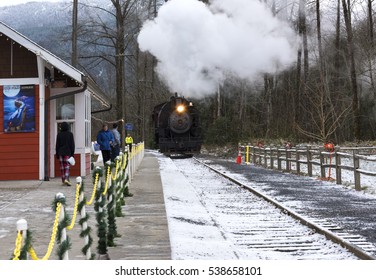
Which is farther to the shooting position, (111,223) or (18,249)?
(111,223)

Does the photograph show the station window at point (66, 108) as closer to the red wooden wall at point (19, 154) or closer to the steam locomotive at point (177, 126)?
the red wooden wall at point (19, 154)

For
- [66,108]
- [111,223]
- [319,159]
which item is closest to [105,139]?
[66,108]

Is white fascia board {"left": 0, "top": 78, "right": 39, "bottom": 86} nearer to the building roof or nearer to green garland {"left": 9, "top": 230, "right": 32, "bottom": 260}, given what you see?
the building roof

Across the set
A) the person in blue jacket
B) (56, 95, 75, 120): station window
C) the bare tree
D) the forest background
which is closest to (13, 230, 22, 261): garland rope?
(56, 95, 75, 120): station window

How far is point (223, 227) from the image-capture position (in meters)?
8.98

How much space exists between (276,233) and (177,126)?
20.3 metres

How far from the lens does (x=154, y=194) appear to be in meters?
12.8

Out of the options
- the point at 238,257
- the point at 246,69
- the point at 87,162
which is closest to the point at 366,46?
the point at 246,69

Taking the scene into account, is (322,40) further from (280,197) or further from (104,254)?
(104,254)

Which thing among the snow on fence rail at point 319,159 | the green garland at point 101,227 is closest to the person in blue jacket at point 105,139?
the snow on fence rail at point 319,159

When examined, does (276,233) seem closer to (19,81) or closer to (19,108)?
(19,108)

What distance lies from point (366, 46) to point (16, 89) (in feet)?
89.1

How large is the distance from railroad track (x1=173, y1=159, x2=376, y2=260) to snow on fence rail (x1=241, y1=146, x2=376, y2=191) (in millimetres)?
3373

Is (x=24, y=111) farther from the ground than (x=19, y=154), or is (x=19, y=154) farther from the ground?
(x=24, y=111)
